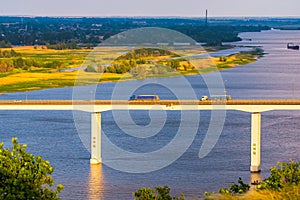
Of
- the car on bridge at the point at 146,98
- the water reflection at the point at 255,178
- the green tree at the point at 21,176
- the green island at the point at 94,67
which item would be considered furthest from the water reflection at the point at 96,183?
the green island at the point at 94,67

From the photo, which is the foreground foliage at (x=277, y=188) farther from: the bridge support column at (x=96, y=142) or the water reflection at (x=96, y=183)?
the bridge support column at (x=96, y=142)

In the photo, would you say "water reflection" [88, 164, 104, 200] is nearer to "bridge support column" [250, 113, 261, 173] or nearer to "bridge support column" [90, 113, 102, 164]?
"bridge support column" [90, 113, 102, 164]

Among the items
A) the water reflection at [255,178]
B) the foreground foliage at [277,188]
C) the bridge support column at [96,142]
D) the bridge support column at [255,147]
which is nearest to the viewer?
the foreground foliage at [277,188]

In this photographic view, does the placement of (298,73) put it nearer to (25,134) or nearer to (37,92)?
(37,92)

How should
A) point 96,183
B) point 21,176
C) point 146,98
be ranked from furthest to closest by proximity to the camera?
point 146,98 → point 96,183 → point 21,176

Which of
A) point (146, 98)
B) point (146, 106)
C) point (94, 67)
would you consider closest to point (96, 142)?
point (146, 106)

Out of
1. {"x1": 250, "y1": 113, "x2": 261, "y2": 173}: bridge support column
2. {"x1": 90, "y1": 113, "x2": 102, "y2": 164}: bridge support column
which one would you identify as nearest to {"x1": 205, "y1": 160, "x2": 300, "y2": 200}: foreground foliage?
{"x1": 250, "y1": 113, "x2": 261, "y2": 173}: bridge support column

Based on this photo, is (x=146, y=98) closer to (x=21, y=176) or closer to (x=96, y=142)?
(x=96, y=142)
